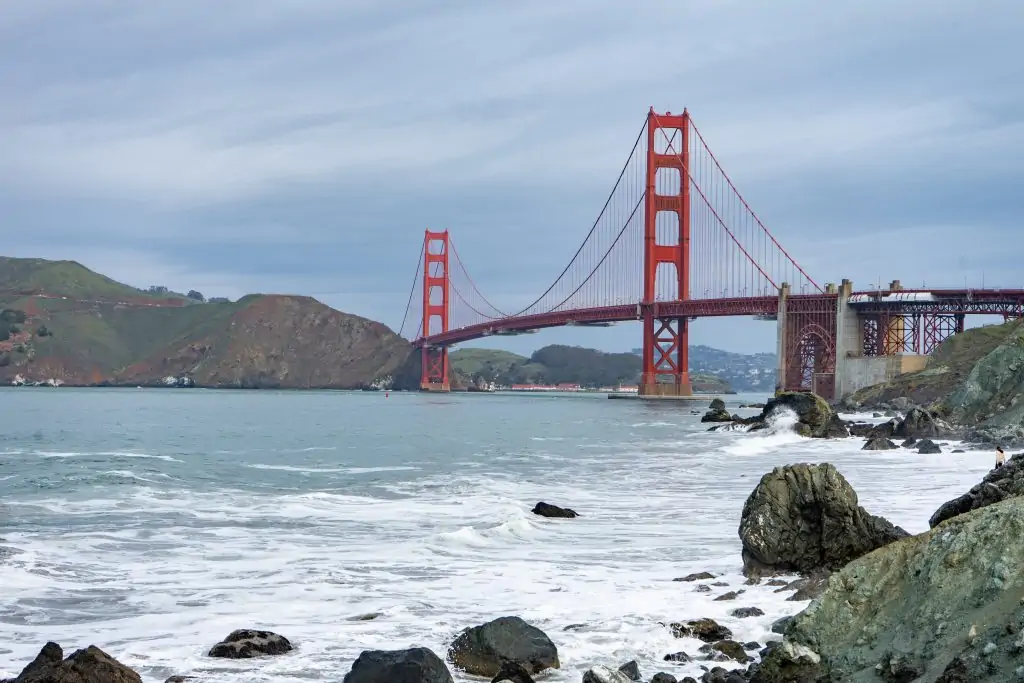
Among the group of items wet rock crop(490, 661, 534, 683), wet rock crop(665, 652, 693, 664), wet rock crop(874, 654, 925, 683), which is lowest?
wet rock crop(665, 652, 693, 664)

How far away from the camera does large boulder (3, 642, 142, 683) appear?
6.37 metres

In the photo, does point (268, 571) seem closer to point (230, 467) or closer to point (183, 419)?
point (230, 467)

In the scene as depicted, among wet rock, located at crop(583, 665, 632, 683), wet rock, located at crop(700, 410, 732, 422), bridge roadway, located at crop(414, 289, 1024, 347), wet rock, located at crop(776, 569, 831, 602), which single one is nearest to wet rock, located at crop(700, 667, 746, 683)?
wet rock, located at crop(583, 665, 632, 683)

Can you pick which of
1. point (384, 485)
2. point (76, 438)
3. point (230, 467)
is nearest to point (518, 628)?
point (384, 485)

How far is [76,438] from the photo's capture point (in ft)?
131

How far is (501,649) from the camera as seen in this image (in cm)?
723

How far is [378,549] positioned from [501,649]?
528cm

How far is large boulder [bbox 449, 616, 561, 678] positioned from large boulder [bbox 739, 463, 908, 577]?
310 centimetres

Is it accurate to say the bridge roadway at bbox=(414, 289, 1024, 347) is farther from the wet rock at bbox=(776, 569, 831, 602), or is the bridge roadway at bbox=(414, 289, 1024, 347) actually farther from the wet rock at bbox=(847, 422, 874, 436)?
the wet rock at bbox=(776, 569, 831, 602)

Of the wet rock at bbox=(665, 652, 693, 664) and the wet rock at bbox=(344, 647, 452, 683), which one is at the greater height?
the wet rock at bbox=(344, 647, 452, 683)

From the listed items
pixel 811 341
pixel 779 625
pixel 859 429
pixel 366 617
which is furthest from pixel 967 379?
pixel 811 341

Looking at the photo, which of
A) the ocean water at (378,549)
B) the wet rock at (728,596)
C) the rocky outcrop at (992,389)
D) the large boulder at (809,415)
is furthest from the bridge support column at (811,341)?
the wet rock at (728,596)

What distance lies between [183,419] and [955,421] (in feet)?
129

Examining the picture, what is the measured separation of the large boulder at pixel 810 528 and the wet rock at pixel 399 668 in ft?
13.1
